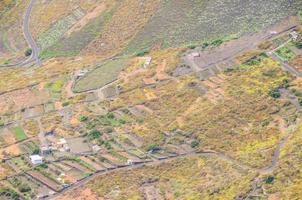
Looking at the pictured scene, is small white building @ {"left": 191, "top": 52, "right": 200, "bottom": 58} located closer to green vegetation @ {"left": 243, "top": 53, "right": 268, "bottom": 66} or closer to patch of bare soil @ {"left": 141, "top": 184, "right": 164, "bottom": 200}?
green vegetation @ {"left": 243, "top": 53, "right": 268, "bottom": 66}

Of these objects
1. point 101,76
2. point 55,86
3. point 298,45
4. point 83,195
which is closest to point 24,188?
point 83,195

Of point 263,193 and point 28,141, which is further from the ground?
point 28,141

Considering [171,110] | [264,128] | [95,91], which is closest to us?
[264,128]

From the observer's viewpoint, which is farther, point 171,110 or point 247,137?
point 171,110

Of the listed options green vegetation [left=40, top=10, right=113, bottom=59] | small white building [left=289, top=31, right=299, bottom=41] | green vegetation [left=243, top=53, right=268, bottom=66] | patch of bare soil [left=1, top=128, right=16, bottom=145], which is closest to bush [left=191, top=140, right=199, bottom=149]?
green vegetation [left=243, top=53, right=268, bottom=66]

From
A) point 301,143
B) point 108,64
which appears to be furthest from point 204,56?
point 301,143

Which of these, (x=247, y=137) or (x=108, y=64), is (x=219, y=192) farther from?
(x=108, y=64)

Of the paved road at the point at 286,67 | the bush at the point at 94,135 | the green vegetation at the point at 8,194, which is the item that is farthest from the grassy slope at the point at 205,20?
the green vegetation at the point at 8,194
